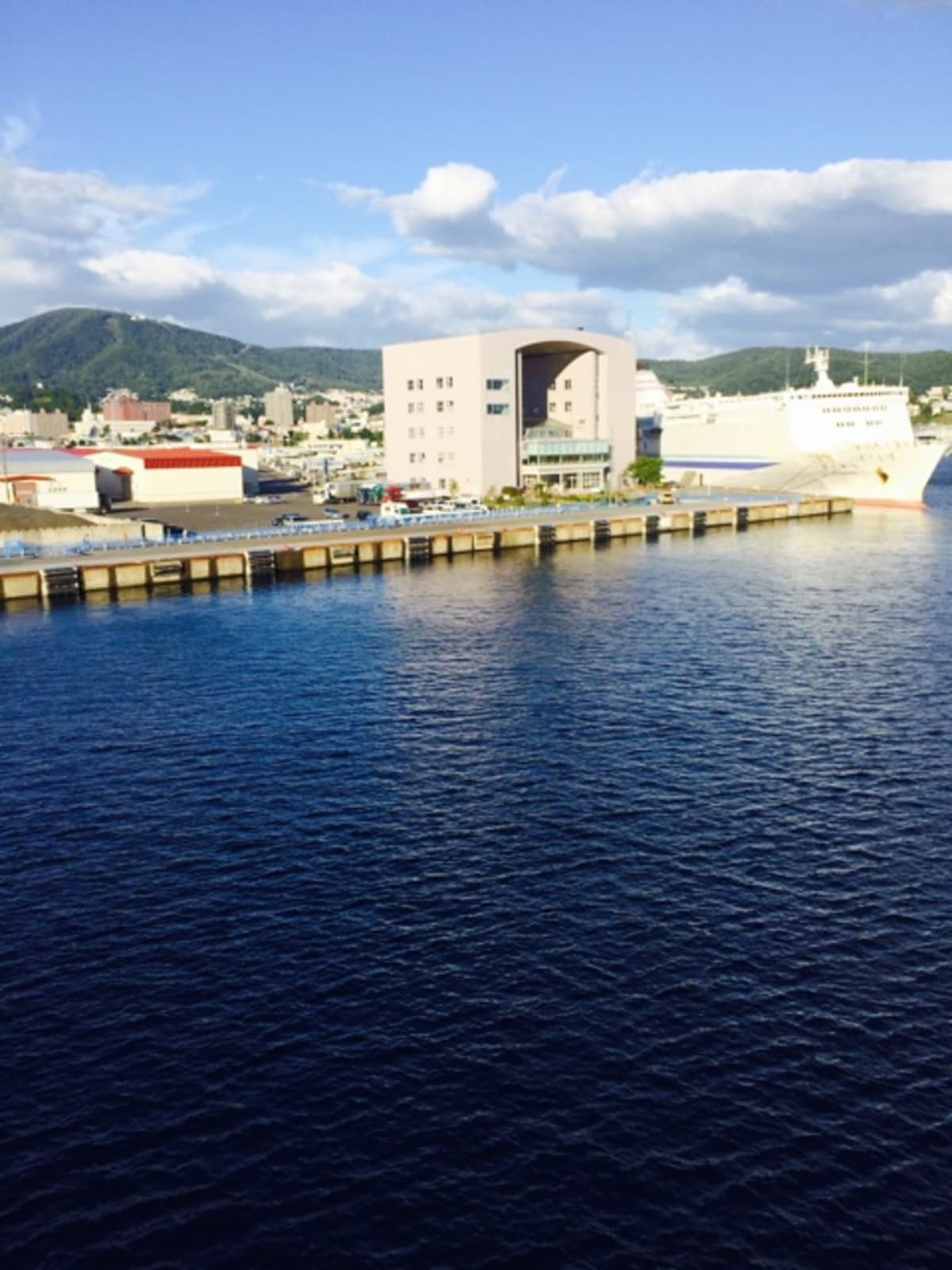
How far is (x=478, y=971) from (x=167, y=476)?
13557 centimetres

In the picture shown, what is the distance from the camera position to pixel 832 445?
137m

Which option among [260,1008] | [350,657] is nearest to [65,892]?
[260,1008]

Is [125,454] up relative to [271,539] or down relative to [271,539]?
up

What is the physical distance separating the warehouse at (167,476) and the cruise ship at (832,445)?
74.2 m

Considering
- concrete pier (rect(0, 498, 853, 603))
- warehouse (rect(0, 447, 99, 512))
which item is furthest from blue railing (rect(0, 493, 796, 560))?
warehouse (rect(0, 447, 99, 512))

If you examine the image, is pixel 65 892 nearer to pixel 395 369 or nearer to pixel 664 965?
pixel 664 965

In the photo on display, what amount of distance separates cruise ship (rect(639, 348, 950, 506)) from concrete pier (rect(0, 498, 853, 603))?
1008 cm

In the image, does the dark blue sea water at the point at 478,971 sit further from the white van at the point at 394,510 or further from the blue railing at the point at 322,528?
the white van at the point at 394,510

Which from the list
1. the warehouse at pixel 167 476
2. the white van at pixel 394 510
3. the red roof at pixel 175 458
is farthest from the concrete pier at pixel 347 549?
the red roof at pixel 175 458

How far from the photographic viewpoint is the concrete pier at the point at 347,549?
8256 centimetres

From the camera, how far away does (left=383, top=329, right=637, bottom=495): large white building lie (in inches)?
5182

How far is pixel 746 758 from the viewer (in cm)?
4234

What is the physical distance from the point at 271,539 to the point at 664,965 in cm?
7936

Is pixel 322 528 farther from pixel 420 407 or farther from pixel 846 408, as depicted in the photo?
pixel 846 408
